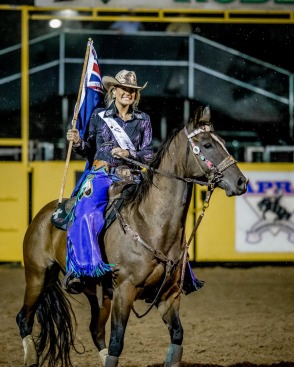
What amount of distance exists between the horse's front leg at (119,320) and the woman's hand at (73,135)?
3.94ft

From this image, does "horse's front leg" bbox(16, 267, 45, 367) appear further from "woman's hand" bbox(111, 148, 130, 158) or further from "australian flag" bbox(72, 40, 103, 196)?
"woman's hand" bbox(111, 148, 130, 158)

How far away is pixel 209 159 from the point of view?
455 cm

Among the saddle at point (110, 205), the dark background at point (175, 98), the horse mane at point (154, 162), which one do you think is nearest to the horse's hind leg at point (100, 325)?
the saddle at point (110, 205)

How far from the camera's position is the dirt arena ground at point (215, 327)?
599 cm

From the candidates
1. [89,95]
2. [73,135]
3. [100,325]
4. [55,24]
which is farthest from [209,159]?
[55,24]

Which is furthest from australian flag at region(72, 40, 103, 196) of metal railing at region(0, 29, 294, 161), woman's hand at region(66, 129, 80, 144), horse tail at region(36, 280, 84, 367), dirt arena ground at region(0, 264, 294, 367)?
metal railing at region(0, 29, 294, 161)

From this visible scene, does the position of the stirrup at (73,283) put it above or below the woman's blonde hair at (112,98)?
below

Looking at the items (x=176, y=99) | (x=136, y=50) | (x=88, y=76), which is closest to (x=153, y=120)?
(x=176, y=99)

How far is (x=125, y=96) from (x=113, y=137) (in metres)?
0.32

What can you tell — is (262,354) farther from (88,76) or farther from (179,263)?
(88,76)

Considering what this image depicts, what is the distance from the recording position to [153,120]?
49.0 feet

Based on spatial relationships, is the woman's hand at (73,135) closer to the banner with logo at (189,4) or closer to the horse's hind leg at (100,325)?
the horse's hind leg at (100,325)

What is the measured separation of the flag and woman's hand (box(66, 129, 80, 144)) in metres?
0.34

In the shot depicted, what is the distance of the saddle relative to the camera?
16.4ft
